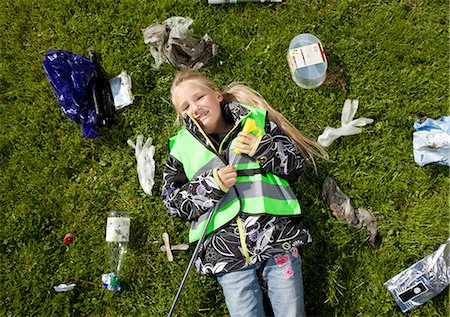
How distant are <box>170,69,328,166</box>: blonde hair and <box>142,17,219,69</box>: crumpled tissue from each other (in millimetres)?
229

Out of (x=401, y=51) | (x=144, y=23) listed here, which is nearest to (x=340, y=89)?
(x=401, y=51)

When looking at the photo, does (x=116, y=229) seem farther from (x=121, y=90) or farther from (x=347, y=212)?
(x=347, y=212)

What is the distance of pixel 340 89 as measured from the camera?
169 inches

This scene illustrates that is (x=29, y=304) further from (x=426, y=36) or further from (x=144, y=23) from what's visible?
(x=426, y=36)

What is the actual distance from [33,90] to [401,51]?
3.75 metres

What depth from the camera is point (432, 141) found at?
13.0 ft

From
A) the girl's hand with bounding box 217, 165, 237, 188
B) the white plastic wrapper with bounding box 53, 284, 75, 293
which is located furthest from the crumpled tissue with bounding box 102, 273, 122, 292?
the girl's hand with bounding box 217, 165, 237, 188

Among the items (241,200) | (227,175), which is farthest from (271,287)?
(227,175)

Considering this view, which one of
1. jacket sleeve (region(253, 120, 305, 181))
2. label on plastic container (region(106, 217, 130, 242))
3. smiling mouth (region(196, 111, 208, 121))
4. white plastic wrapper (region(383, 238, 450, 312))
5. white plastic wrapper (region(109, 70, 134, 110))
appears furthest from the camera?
white plastic wrapper (region(109, 70, 134, 110))

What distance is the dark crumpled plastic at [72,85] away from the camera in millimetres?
4234

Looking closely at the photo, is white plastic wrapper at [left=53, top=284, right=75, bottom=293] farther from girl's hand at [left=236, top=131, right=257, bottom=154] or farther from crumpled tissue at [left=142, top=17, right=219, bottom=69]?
crumpled tissue at [left=142, top=17, right=219, bottom=69]

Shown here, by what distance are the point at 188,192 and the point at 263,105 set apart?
1166mm

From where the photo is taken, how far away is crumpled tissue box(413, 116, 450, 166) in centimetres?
395

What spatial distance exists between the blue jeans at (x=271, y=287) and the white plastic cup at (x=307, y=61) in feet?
5.62
